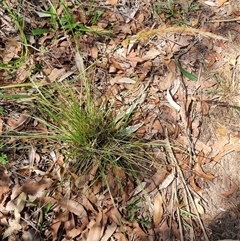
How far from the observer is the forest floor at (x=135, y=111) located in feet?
8.16

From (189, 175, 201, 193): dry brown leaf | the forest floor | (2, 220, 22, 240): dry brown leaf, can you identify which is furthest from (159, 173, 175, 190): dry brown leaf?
(2, 220, 22, 240): dry brown leaf

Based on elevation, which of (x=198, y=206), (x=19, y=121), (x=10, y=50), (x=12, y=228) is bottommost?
(x=12, y=228)

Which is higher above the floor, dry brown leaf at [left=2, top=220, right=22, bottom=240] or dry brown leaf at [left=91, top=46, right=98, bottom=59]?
dry brown leaf at [left=91, top=46, right=98, bottom=59]

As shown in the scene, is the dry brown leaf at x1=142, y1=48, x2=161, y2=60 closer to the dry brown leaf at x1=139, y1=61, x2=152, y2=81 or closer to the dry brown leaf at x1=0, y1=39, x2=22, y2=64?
the dry brown leaf at x1=139, y1=61, x2=152, y2=81

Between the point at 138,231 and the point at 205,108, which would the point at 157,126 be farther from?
the point at 138,231

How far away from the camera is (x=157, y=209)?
2.52m

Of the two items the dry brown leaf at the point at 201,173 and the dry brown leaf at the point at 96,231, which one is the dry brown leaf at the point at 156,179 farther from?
the dry brown leaf at the point at 96,231

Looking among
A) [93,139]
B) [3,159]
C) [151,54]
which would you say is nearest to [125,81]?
[151,54]

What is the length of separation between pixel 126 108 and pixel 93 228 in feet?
2.56

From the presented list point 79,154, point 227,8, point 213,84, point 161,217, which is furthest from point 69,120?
point 227,8

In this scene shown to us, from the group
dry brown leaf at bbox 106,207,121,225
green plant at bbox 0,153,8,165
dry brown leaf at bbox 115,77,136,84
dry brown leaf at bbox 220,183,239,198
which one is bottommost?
dry brown leaf at bbox 106,207,121,225

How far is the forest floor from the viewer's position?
249cm

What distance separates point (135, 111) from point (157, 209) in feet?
2.06

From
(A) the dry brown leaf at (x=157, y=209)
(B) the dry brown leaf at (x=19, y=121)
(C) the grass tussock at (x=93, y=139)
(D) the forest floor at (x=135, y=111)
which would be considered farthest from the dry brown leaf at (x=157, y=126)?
(B) the dry brown leaf at (x=19, y=121)
